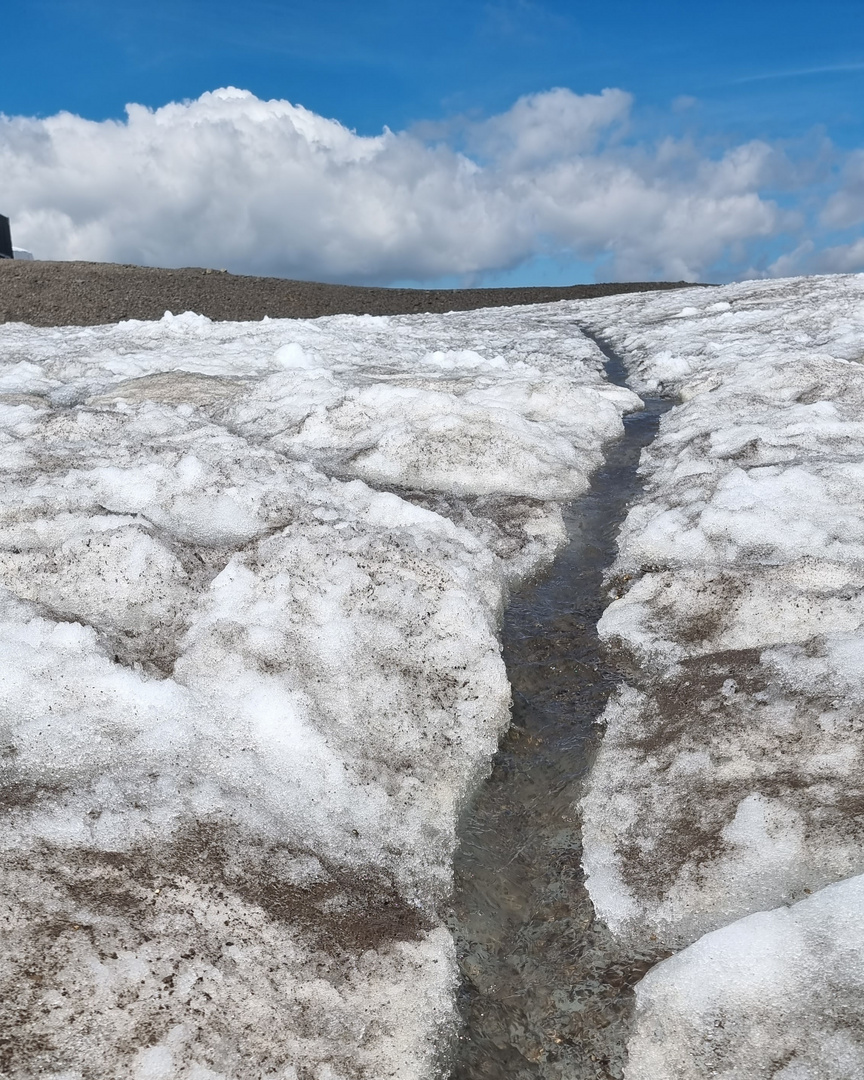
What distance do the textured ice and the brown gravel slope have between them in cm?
1408

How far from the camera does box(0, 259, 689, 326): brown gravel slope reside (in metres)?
20.7

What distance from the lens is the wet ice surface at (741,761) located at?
2730 millimetres

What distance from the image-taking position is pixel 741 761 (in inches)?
147

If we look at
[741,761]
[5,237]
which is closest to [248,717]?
[741,761]

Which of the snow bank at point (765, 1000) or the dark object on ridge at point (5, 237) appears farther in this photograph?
the dark object on ridge at point (5, 237)

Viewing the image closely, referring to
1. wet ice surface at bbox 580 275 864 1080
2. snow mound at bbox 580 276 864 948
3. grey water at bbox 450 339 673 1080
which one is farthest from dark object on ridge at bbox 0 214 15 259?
grey water at bbox 450 339 673 1080

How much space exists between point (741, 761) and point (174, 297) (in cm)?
2208

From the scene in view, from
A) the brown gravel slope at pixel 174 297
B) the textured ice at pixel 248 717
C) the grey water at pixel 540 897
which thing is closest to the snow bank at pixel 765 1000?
the grey water at pixel 540 897

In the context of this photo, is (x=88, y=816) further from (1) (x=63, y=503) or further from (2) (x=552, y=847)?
(1) (x=63, y=503)

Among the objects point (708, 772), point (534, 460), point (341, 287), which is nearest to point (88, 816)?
point (708, 772)

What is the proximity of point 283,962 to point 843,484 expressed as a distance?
5.47 meters

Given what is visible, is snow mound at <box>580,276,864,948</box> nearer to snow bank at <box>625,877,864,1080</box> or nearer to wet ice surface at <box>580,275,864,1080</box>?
wet ice surface at <box>580,275,864,1080</box>

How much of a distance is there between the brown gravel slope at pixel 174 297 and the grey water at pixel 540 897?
60.6 feet

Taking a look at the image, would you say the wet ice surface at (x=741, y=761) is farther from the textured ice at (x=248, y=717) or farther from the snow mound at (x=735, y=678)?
the textured ice at (x=248, y=717)
